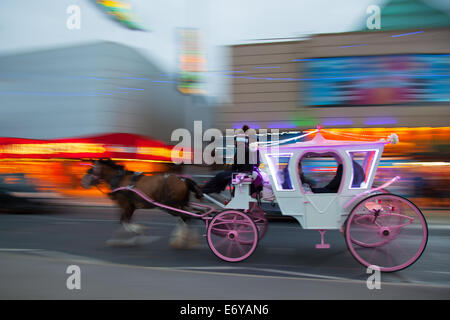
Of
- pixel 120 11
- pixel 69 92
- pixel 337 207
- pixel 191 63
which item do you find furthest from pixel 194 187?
pixel 120 11

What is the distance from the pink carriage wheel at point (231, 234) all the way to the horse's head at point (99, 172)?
218 centimetres

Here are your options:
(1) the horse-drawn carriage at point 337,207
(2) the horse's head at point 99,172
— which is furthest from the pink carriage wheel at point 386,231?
(2) the horse's head at point 99,172

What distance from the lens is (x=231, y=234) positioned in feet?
15.9

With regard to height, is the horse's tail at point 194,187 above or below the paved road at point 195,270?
above

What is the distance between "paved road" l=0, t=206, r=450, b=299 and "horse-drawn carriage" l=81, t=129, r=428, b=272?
0.30 m

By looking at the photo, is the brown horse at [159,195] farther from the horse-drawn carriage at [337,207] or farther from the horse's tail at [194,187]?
the horse-drawn carriage at [337,207]

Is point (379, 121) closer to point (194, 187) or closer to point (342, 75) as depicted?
point (342, 75)

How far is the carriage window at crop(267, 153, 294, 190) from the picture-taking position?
4777 millimetres

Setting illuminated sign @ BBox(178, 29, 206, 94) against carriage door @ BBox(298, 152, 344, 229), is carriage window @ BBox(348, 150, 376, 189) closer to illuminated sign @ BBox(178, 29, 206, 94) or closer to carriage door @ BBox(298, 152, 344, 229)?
carriage door @ BBox(298, 152, 344, 229)

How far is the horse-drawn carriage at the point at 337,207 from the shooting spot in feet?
14.5

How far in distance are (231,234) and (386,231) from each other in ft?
6.80

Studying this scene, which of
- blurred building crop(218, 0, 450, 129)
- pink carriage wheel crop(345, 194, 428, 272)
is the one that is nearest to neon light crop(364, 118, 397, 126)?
blurred building crop(218, 0, 450, 129)
